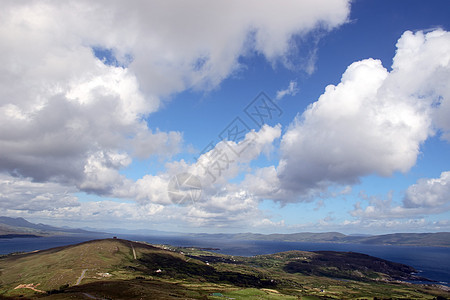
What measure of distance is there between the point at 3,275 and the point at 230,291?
147898mm

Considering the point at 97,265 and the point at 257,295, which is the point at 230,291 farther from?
the point at 97,265

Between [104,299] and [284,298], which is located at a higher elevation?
[104,299]

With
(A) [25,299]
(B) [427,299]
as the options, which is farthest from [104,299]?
(B) [427,299]

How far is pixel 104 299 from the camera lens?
317 feet

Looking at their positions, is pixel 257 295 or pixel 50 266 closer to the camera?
pixel 257 295

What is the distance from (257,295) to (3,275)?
16353cm

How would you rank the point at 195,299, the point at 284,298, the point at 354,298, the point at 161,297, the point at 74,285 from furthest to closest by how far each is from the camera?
the point at 354,298, the point at 284,298, the point at 74,285, the point at 195,299, the point at 161,297

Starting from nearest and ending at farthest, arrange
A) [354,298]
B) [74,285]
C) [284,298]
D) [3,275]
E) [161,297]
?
[161,297] < [74,285] < [284,298] < [3,275] < [354,298]

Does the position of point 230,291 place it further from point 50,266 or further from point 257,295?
point 50,266

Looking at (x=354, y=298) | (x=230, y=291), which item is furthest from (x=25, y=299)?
(x=354, y=298)

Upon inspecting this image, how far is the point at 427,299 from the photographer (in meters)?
196

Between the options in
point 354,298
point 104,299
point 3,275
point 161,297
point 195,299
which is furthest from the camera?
point 354,298

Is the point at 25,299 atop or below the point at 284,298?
atop

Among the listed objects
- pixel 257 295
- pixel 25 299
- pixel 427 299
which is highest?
pixel 25 299
